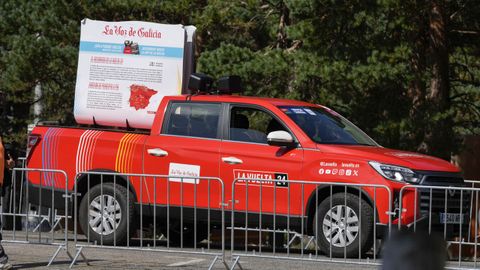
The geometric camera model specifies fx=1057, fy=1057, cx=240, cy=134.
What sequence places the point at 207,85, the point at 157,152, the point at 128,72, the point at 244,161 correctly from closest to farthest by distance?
1. the point at 244,161
2. the point at 157,152
3. the point at 207,85
4. the point at 128,72

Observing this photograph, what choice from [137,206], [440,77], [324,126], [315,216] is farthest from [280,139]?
[440,77]

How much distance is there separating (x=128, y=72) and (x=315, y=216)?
3418mm

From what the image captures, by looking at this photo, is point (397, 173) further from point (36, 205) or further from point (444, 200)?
point (36, 205)

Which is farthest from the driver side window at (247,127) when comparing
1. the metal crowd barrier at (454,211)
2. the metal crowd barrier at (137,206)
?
the metal crowd barrier at (454,211)

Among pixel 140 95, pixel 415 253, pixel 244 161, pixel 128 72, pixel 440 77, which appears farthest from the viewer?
pixel 440 77

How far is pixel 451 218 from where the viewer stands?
33.1 ft

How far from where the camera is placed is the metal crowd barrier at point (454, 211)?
9602 mm

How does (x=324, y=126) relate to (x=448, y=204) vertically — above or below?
above

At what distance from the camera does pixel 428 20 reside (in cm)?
2033

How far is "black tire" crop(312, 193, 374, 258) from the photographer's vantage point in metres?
10.5

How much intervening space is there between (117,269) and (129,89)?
134 inches

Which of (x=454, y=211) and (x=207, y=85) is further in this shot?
(x=207, y=85)

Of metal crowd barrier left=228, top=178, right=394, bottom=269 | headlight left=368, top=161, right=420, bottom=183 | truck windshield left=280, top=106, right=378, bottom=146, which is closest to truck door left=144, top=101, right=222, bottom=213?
metal crowd barrier left=228, top=178, right=394, bottom=269

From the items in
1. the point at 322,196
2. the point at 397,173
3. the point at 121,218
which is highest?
the point at 397,173
